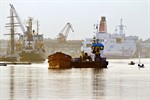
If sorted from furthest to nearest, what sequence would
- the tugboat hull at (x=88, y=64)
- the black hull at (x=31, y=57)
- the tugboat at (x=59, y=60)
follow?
the black hull at (x=31, y=57), the tugboat hull at (x=88, y=64), the tugboat at (x=59, y=60)

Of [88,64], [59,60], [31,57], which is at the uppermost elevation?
[59,60]

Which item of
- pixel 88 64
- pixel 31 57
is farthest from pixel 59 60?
pixel 31 57

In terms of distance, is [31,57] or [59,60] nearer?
[59,60]

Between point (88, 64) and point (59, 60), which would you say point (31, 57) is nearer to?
point (59, 60)

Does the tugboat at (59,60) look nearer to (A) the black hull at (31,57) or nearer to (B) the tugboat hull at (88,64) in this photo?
(B) the tugboat hull at (88,64)

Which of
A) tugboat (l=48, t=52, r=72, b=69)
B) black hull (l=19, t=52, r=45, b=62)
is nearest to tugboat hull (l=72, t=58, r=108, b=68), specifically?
tugboat (l=48, t=52, r=72, b=69)

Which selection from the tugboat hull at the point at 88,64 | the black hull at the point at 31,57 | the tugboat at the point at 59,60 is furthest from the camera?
the black hull at the point at 31,57

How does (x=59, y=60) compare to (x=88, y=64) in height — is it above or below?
above

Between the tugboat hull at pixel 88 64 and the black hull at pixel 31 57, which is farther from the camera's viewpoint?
the black hull at pixel 31 57

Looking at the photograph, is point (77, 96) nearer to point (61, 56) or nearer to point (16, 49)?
point (61, 56)

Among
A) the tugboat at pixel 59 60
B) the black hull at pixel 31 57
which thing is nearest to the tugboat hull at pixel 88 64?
the tugboat at pixel 59 60

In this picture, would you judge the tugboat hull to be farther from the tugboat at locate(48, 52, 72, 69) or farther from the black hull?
the black hull

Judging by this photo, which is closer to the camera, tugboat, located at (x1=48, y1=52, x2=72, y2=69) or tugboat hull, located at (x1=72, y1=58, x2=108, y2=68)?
tugboat, located at (x1=48, y1=52, x2=72, y2=69)

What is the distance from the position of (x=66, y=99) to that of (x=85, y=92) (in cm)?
476
